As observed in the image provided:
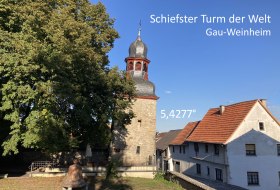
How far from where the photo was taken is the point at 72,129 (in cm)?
1942

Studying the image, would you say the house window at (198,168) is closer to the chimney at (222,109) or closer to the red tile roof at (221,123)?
the red tile roof at (221,123)

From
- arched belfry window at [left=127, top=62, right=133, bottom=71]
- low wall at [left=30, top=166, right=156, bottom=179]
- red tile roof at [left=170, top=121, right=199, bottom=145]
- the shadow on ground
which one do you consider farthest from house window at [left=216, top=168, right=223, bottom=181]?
arched belfry window at [left=127, top=62, right=133, bottom=71]

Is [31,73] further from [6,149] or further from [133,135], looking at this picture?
[133,135]

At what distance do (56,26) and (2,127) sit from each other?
30.5 ft

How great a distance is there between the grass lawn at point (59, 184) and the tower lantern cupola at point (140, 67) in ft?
45.0

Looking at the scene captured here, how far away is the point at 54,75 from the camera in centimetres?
1767

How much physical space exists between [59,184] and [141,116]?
16176mm

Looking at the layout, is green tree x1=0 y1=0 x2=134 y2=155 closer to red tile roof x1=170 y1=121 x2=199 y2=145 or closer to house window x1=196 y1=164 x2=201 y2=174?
house window x1=196 y1=164 x2=201 y2=174

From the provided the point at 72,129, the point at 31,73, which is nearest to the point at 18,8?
the point at 31,73

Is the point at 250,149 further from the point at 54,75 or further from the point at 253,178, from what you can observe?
the point at 54,75

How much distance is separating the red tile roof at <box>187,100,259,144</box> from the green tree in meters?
13.8

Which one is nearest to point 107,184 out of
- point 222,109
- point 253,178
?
point 253,178

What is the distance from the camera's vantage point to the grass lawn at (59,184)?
1697 centimetres

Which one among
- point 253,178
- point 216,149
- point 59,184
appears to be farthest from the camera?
point 216,149
